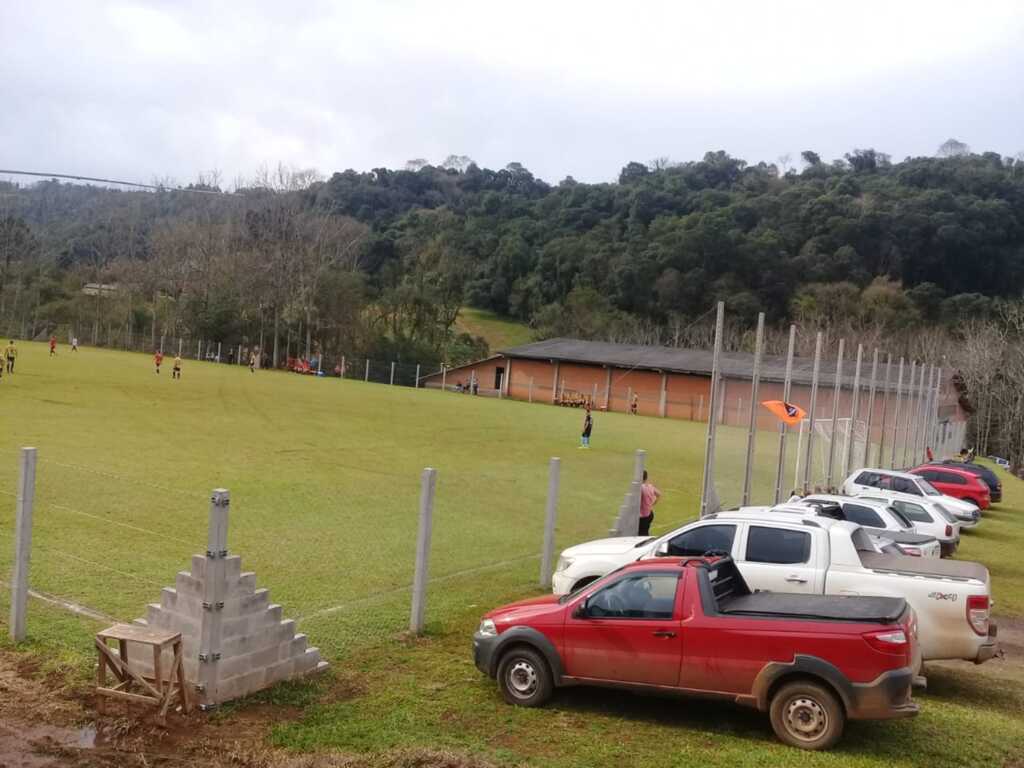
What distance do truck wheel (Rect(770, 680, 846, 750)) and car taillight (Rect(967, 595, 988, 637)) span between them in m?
3.18

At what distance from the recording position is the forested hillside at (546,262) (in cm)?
9069

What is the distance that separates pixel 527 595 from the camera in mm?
13969

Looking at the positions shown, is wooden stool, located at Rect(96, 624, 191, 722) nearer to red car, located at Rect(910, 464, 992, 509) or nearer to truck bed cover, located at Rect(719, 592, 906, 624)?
truck bed cover, located at Rect(719, 592, 906, 624)

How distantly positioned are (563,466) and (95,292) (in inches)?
3383

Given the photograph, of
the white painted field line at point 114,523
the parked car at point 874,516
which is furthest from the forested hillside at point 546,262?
the white painted field line at point 114,523

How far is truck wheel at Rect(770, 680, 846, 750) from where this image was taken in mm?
8219

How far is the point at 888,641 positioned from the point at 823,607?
776 mm

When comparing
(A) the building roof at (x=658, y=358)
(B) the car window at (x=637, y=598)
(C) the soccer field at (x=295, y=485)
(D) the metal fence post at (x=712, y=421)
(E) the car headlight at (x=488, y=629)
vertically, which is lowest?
(C) the soccer field at (x=295, y=485)

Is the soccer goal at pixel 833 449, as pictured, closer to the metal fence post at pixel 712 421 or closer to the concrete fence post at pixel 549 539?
the metal fence post at pixel 712 421

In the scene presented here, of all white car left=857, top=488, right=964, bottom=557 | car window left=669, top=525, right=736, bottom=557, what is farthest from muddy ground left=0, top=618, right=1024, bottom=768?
white car left=857, top=488, right=964, bottom=557

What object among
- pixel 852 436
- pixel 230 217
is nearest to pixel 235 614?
pixel 852 436

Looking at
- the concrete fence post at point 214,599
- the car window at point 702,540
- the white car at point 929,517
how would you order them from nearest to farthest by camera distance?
1. the concrete fence post at point 214,599
2. the car window at point 702,540
3. the white car at point 929,517

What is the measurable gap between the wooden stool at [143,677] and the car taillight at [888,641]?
18.7ft

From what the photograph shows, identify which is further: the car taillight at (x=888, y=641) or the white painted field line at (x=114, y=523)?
the white painted field line at (x=114, y=523)
